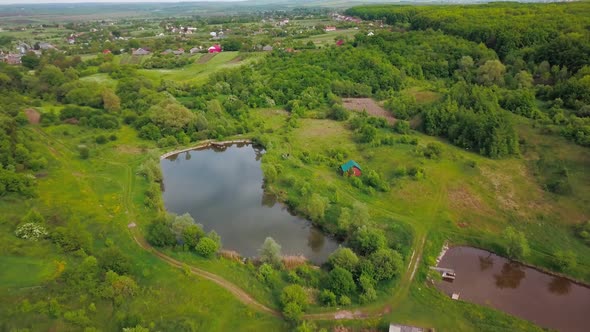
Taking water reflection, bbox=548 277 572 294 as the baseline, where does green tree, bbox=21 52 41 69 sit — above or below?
above

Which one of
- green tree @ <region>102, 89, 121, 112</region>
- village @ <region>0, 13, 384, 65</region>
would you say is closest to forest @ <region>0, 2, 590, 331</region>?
green tree @ <region>102, 89, 121, 112</region>

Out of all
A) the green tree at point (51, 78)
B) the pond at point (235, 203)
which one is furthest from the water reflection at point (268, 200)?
the green tree at point (51, 78)

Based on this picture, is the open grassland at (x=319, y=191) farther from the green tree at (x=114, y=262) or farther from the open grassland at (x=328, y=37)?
the open grassland at (x=328, y=37)

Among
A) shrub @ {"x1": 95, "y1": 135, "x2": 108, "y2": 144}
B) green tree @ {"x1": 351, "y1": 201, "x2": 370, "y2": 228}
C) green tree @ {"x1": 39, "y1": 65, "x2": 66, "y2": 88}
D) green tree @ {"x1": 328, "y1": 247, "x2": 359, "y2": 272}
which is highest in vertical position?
green tree @ {"x1": 39, "y1": 65, "x2": 66, "y2": 88}

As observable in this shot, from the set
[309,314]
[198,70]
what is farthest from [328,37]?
[309,314]

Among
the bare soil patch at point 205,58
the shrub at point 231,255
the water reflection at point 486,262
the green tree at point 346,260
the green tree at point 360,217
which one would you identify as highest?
the bare soil patch at point 205,58

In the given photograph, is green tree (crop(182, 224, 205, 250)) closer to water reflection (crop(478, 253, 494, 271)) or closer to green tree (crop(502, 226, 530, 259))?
water reflection (crop(478, 253, 494, 271))
